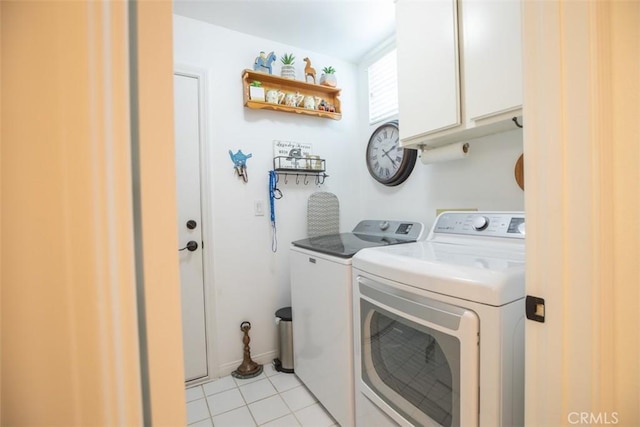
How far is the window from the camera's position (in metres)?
2.09

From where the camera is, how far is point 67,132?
0.89 ft

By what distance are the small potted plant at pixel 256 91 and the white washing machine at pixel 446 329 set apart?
1.47 meters

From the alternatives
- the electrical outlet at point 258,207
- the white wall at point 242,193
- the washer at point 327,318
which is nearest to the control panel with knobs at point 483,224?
the washer at point 327,318

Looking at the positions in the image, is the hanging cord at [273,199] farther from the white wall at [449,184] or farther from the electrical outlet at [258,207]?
the white wall at [449,184]

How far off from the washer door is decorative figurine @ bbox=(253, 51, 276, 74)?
70.0 inches

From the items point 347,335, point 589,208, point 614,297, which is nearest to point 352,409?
point 347,335

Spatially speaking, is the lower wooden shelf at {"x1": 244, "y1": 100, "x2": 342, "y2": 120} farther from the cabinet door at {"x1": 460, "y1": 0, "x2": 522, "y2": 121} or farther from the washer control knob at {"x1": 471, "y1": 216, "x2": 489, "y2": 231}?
the washer control knob at {"x1": 471, "y1": 216, "x2": 489, "y2": 231}

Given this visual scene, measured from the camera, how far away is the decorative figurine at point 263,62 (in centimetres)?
200

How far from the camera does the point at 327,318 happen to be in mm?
1469

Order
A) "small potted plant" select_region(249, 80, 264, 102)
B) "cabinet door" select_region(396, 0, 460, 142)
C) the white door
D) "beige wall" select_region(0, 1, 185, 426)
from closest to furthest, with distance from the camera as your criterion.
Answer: "beige wall" select_region(0, 1, 185, 426), "cabinet door" select_region(396, 0, 460, 142), the white door, "small potted plant" select_region(249, 80, 264, 102)

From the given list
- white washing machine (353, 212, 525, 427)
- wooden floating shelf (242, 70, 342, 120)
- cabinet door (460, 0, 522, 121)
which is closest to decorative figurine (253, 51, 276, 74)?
wooden floating shelf (242, 70, 342, 120)

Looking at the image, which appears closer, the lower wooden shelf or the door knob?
the door knob

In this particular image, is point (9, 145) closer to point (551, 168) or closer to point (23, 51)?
point (23, 51)

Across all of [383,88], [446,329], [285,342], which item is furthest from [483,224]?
[285,342]
